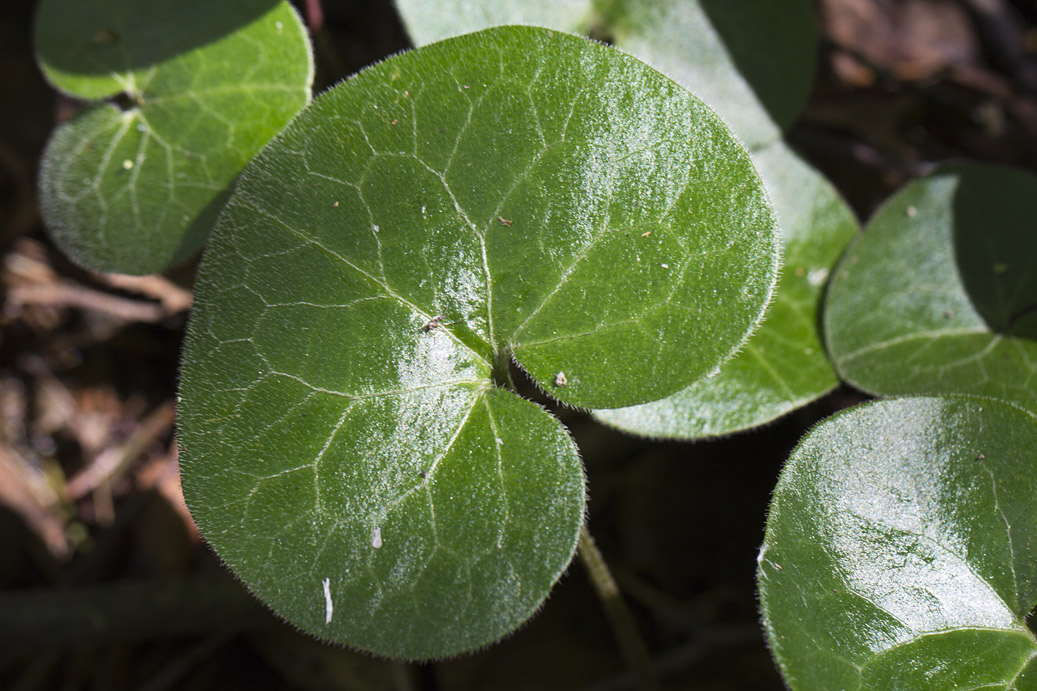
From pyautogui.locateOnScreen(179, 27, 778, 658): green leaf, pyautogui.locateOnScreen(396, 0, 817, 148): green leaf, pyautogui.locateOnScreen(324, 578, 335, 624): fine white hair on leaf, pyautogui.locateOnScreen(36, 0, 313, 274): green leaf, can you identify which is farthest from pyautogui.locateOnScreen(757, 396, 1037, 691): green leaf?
pyautogui.locateOnScreen(36, 0, 313, 274): green leaf

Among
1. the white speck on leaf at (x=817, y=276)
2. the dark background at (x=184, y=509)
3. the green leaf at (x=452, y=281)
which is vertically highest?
the green leaf at (x=452, y=281)

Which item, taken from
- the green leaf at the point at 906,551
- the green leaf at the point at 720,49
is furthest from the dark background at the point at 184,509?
the green leaf at the point at 906,551

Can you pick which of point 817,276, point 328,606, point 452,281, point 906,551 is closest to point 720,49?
point 817,276

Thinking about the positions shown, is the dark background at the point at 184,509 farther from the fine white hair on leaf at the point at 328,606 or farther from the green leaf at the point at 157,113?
the fine white hair on leaf at the point at 328,606

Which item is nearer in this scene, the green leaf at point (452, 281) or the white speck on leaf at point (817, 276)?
the green leaf at point (452, 281)

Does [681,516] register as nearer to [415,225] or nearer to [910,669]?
[910,669]

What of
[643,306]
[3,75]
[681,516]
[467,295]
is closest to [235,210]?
[467,295]
